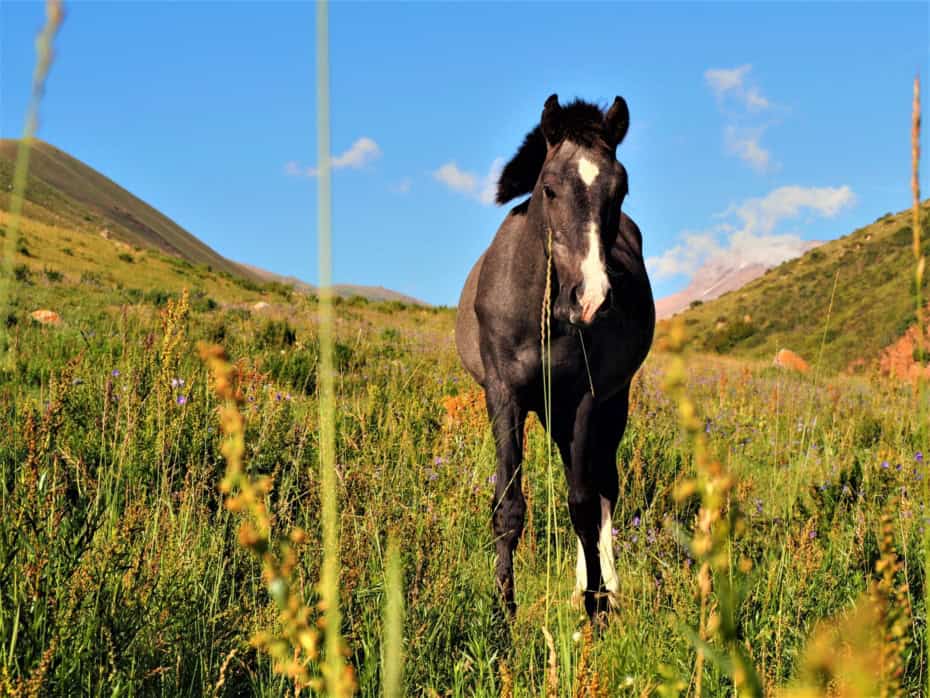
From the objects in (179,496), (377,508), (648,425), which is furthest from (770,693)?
(648,425)

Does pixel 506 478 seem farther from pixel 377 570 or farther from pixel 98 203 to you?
pixel 98 203

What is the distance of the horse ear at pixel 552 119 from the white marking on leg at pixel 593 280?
82 cm

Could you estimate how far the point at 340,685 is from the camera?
622 millimetres

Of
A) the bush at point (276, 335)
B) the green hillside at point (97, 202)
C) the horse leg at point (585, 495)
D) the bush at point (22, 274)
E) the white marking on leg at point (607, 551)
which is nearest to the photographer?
the horse leg at point (585, 495)

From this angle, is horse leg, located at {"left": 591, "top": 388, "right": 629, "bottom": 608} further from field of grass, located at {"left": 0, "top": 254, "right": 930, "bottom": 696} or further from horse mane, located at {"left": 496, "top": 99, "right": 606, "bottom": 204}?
horse mane, located at {"left": 496, "top": 99, "right": 606, "bottom": 204}

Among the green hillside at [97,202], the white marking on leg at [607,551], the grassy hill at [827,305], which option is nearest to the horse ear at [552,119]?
the white marking on leg at [607,551]

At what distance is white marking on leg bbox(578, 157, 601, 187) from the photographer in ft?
11.4

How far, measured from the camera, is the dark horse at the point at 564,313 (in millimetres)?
3426

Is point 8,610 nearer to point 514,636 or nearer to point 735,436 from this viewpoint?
point 514,636

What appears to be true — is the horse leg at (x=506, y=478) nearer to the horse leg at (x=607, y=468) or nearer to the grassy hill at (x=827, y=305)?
the horse leg at (x=607, y=468)

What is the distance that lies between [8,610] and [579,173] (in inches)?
111

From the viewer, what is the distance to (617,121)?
13.1 feet

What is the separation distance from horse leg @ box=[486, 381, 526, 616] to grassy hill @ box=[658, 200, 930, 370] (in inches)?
1498

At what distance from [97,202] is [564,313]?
504 feet
